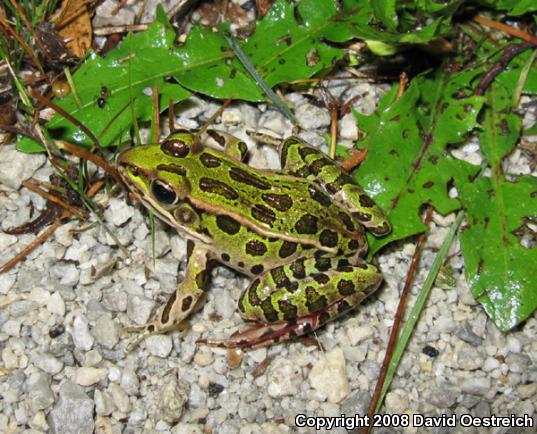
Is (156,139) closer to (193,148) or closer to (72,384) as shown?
(193,148)

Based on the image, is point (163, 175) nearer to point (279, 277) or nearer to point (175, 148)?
point (175, 148)

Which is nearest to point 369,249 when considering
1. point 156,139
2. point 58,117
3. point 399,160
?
point 399,160

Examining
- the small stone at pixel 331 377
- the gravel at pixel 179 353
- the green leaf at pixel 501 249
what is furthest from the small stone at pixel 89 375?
the green leaf at pixel 501 249

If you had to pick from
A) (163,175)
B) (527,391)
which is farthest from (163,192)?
(527,391)

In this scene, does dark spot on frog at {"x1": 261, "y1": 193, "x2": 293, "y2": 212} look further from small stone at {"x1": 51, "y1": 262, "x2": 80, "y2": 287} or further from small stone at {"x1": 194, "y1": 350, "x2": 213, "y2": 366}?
small stone at {"x1": 51, "y1": 262, "x2": 80, "y2": 287}

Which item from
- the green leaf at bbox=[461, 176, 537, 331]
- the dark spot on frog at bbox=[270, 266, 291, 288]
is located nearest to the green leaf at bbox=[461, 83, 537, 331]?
the green leaf at bbox=[461, 176, 537, 331]

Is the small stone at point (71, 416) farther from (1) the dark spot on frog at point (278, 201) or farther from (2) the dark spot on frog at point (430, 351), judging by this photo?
(2) the dark spot on frog at point (430, 351)
